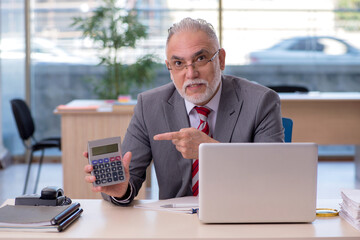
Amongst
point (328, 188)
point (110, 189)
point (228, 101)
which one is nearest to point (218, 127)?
point (228, 101)

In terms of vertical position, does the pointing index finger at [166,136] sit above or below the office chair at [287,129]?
above

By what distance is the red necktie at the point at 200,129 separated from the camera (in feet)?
7.47

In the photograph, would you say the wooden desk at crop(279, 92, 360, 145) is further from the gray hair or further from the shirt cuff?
the shirt cuff

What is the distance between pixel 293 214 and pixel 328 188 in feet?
11.8

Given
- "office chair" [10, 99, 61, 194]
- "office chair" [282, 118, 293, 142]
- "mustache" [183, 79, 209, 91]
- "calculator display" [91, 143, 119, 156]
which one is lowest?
"office chair" [10, 99, 61, 194]

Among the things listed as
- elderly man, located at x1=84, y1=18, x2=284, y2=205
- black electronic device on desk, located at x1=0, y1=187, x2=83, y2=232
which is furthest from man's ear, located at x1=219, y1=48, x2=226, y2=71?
black electronic device on desk, located at x1=0, y1=187, x2=83, y2=232

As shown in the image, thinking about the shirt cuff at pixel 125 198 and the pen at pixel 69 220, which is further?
the shirt cuff at pixel 125 198

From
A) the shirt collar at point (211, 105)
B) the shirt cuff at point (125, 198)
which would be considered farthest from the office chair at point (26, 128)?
the shirt cuff at point (125, 198)

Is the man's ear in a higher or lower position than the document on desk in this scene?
higher

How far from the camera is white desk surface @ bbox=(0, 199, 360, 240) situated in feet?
5.42

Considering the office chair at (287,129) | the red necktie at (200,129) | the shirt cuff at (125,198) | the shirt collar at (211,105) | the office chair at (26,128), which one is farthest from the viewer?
the office chair at (26,128)

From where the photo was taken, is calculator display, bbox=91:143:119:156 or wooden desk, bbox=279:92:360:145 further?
wooden desk, bbox=279:92:360:145

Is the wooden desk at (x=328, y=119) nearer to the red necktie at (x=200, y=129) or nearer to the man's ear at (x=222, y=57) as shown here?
the man's ear at (x=222, y=57)

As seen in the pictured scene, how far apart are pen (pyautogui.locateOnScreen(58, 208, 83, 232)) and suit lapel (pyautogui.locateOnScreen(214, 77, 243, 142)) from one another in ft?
2.32
